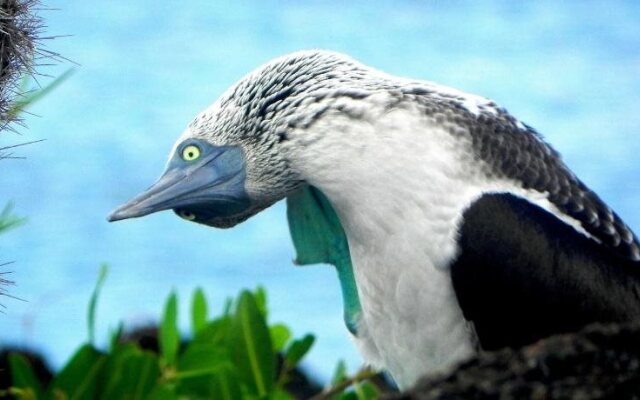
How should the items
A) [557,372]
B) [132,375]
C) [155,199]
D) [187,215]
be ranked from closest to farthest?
1. [557,372]
2. [132,375]
3. [155,199]
4. [187,215]

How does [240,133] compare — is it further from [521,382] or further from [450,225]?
[521,382]

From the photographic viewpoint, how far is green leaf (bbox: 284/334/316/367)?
8.93ft

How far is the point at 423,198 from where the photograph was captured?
12.6 ft

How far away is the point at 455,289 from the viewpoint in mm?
3846

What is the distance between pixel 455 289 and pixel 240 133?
2.91ft

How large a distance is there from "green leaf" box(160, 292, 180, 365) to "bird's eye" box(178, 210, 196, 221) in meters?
1.63

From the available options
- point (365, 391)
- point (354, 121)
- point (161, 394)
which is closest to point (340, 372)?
point (365, 391)

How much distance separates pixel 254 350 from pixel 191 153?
1.73 metres

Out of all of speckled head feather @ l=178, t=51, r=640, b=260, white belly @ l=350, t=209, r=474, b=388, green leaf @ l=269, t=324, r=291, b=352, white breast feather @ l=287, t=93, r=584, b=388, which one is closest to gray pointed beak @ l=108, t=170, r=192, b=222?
speckled head feather @ l=178, t=51, r=640, b=260

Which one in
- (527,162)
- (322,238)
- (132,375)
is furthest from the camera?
(322,238)

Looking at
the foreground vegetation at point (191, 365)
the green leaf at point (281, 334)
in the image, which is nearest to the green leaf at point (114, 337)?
the foreground vegetation at point (191, 365)

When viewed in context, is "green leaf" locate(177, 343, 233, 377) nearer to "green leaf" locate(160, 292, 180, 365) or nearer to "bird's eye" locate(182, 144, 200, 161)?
"green leaf" locate(160, 292, 180, 365)

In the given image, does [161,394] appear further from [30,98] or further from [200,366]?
[30,98]

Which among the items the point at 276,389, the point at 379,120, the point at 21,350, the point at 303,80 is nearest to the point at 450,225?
the point at 379,120
